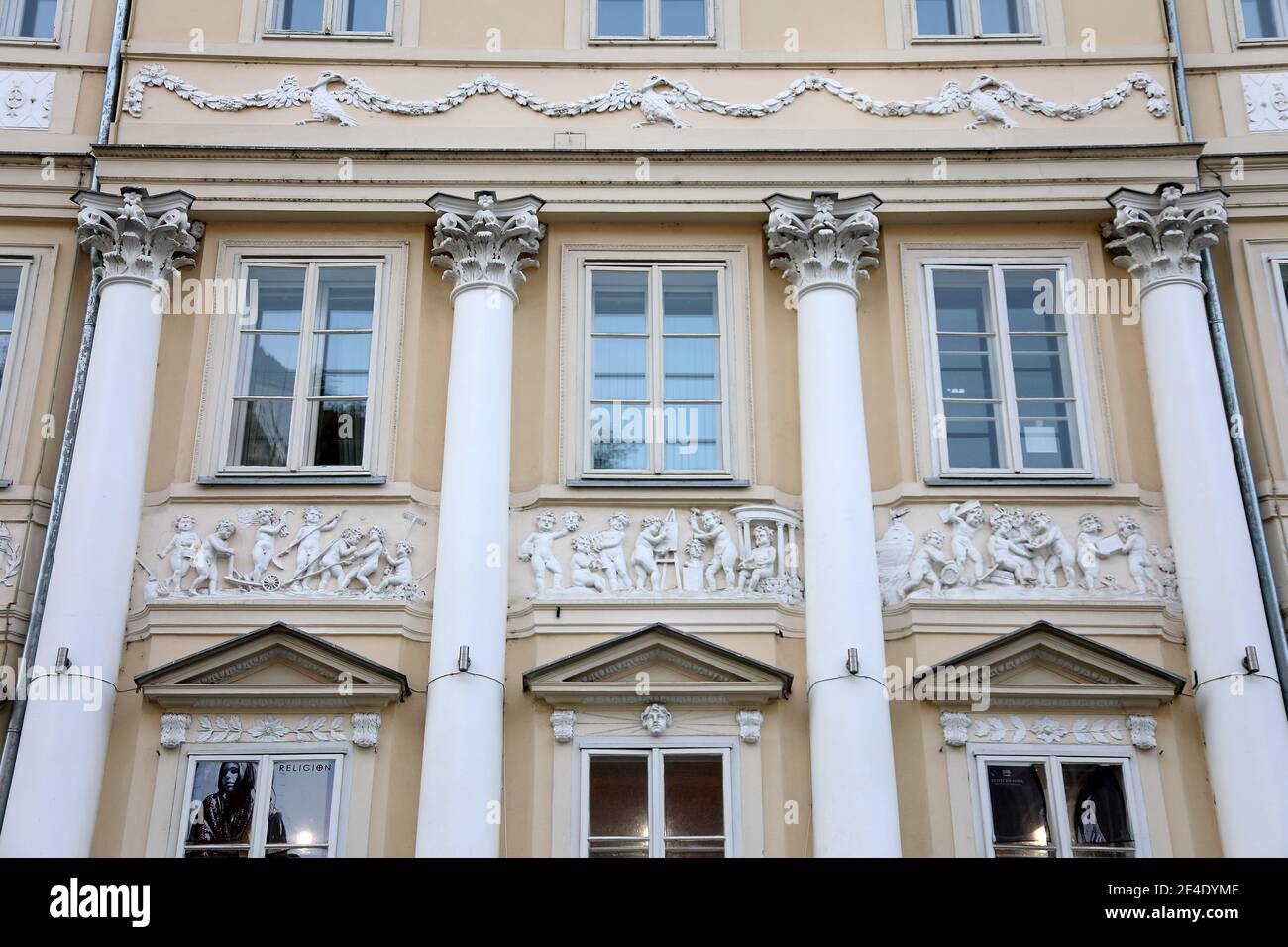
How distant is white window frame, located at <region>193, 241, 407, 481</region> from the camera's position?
48.8 ft

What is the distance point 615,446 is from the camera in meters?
15.1

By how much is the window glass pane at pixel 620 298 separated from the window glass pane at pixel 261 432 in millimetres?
2960

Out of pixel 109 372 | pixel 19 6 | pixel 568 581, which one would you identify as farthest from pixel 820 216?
pixel 19 6

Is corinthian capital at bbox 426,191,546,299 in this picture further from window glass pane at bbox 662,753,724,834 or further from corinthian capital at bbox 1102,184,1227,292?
corinthian capital at bbox 1102,184,1227,292

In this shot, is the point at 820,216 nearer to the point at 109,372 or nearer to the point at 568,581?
the point at 568,581

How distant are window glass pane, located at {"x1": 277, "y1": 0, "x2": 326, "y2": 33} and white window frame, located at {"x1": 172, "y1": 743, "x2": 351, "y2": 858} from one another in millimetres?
7180

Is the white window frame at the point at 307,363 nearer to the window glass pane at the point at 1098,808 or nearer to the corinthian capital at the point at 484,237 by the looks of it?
the corinthian capital at the point at 484,237

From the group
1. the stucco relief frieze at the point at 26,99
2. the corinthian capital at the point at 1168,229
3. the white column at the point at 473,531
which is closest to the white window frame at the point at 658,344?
the white column at the point at 473,531

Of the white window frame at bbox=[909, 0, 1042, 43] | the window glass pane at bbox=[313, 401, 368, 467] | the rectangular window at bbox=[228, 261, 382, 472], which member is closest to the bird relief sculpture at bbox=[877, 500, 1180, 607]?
the window glass pane at bbox=[313, 401, 368, 467]

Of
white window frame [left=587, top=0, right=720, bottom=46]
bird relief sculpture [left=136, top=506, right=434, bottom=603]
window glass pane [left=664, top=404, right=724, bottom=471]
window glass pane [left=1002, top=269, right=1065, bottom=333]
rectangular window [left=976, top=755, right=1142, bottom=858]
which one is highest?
white window frame [left=587, top=0, right=720, bottom=46]

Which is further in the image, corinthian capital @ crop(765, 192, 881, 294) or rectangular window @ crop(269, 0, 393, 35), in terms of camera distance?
rectangular window @ crop(269, 0, 393, 35)

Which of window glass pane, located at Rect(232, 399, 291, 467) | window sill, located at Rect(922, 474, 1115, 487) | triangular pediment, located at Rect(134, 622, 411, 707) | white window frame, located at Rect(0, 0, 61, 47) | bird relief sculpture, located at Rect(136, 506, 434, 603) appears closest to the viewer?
triangular pediment, located at Rect(134, 622, 411, 707)

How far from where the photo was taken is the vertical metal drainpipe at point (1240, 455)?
550 inches

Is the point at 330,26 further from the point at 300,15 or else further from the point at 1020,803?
the point at 1020,803
